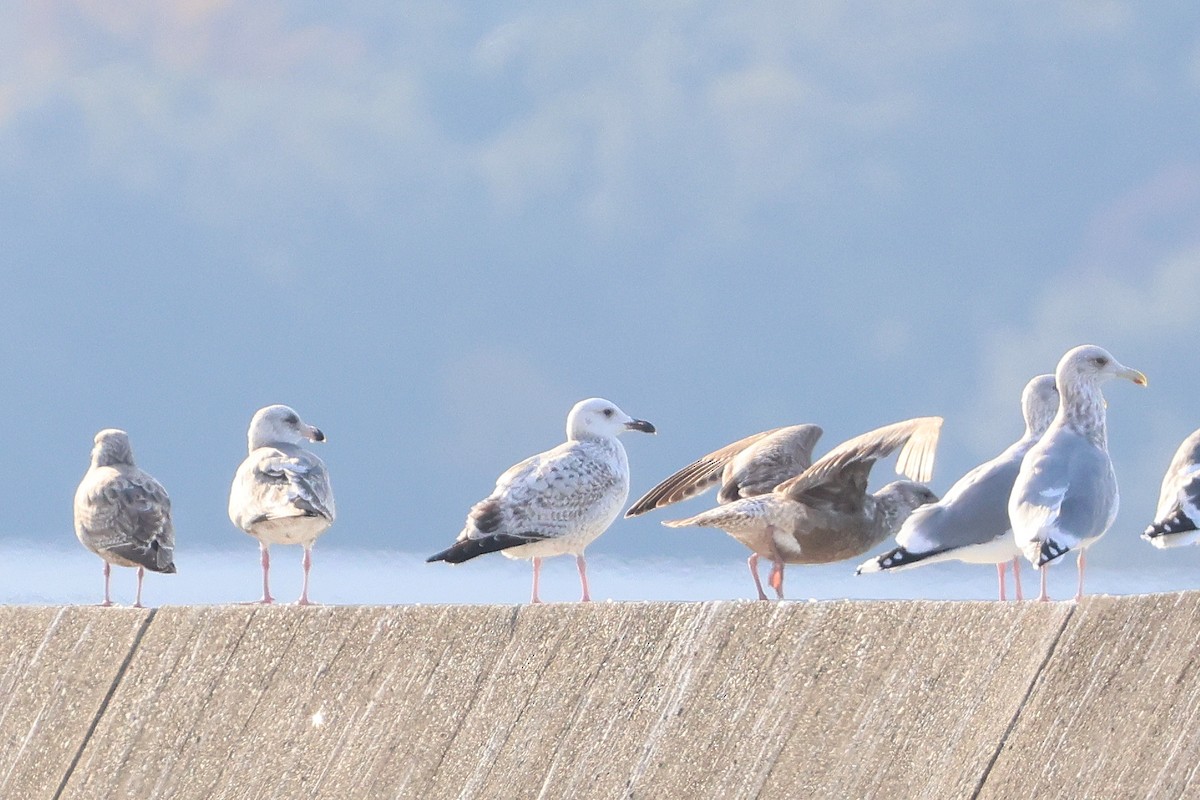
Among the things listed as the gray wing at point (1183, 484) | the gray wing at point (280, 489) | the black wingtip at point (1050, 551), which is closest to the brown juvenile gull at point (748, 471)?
the gray wing at point (280, 489)

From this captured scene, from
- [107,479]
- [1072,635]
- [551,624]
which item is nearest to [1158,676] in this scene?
[1072,635]

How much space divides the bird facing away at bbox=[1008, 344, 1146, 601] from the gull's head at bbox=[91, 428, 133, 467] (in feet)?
22.4

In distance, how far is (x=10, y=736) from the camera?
934 cm

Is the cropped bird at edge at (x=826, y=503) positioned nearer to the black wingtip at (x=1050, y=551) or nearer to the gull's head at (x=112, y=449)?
the black wingtip at (x=1050, y=551)

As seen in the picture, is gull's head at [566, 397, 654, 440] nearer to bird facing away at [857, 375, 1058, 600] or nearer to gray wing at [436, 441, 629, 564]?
gray wing at [436, 441, 629, 564]

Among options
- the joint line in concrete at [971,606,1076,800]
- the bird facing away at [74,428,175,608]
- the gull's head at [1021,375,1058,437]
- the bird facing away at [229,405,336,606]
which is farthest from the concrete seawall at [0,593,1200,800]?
the gull's head at [1021,375,1058,437]

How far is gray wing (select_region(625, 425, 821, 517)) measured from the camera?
1076cm

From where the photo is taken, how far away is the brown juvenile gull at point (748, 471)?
35.3 ft

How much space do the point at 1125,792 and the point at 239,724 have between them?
13.9ft

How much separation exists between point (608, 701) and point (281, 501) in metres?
4.12

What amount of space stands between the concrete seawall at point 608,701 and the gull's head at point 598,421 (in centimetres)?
282

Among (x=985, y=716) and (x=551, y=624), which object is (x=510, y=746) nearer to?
(x=551, y=624)

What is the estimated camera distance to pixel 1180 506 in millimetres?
8797

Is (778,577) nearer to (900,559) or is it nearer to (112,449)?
(900,559)
